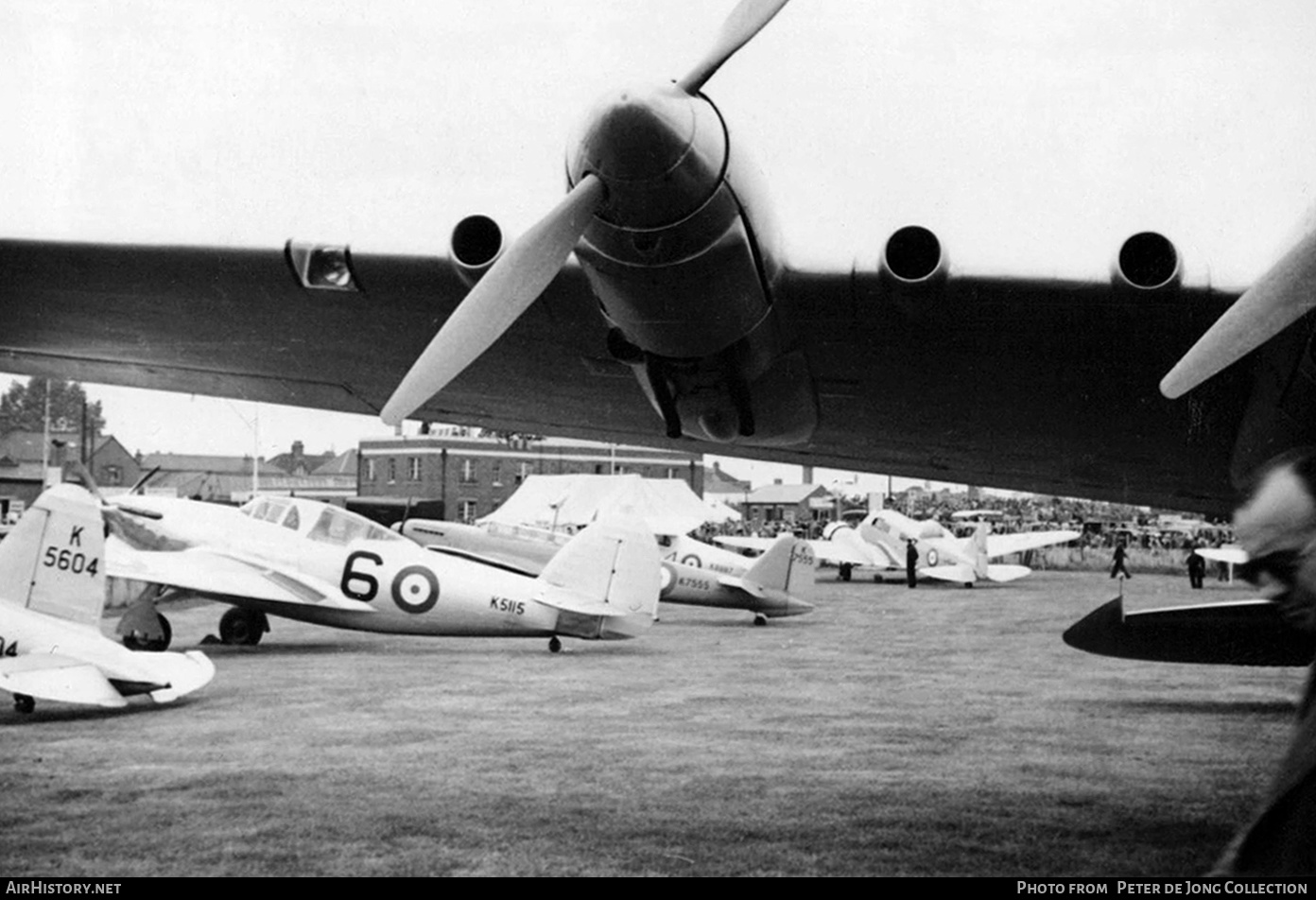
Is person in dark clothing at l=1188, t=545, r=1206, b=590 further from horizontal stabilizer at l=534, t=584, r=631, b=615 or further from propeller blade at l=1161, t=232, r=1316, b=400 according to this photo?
propeller blade at l=1161, t=232, r=1316, b=400

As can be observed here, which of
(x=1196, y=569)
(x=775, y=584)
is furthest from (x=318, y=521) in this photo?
(x=1196, y=569)

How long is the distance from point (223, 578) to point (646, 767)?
8.13 metres

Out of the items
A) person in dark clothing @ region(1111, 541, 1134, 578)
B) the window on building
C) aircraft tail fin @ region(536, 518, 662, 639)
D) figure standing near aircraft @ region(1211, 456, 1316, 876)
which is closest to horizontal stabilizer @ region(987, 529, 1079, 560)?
person in dark clothing @ region(1111, 541, 1134, 578)

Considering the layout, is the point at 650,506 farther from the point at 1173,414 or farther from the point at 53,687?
the point at 1173,414

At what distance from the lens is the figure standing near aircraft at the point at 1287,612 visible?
1.70 metres

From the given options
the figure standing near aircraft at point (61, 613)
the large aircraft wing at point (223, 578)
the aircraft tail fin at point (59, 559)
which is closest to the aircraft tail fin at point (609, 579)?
the large aircraft wing at point (223, 578)

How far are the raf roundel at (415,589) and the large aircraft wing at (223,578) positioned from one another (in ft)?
1.55

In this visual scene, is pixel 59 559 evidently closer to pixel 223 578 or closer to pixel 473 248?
pixel 223 578

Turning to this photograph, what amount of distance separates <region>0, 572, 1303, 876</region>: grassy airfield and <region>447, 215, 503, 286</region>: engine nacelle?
231 centimetres

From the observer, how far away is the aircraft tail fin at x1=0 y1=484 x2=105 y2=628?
27.4 ft

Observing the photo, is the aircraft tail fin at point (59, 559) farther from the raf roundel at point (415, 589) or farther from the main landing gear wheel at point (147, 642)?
the raf roundel at point (415, 589)

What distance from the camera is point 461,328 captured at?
12.7ft

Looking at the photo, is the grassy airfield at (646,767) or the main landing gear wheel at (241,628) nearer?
the grassy airfield at (646,767)

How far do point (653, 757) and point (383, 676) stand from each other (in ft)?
15.3
